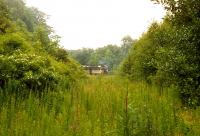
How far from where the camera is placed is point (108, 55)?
11531cm

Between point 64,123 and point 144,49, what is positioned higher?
point 144,49

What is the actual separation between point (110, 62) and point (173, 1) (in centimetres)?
10055

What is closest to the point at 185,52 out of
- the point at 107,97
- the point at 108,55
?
the point at 107,97

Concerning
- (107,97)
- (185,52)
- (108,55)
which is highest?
(108,55)

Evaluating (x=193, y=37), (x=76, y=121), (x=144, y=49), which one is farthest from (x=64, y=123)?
(x=144, y=49)

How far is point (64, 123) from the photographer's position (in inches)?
251

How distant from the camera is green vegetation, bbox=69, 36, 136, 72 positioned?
360 feet

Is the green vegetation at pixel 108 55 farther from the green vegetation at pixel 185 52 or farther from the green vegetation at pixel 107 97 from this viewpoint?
the green vegetation at pixel 185 52

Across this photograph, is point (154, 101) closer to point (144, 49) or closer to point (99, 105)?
point (99, 105)

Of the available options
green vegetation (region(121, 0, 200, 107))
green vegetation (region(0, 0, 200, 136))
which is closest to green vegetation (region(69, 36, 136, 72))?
green vegetation (region(0, 0, 200, 136))

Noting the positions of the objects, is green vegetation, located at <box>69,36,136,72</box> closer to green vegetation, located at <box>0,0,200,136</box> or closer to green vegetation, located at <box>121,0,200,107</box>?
green vegetation, located at <box>0,0,200,136</box>

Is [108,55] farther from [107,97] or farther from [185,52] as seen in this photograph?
[107,97]

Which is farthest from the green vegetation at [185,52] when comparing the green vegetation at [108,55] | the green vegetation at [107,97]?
the green vegetation at [108,55]

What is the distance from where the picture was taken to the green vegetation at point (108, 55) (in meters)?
110
